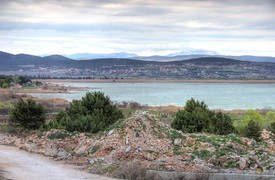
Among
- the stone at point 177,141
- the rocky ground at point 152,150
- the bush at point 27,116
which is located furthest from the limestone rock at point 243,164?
the bush at point 27,116

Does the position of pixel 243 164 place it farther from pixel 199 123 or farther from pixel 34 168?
pixel 199 123

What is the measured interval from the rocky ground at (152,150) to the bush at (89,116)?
1.98m

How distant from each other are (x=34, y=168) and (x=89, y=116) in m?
7.77

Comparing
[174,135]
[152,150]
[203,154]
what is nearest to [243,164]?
[203,154]

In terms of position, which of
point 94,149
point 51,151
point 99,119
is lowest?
point 51,151

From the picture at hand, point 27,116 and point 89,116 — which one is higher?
point 89,116

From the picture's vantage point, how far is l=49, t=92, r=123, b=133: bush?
69.8ft

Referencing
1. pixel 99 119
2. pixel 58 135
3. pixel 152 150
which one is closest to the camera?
pixel 152 150

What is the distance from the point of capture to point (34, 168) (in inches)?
578

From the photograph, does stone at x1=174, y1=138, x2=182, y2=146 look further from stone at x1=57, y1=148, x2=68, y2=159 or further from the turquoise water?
the turquoise water

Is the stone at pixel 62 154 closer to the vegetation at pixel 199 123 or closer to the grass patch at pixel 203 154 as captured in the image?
the grass patch at pixel 203 154

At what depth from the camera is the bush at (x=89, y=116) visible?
2128 cm

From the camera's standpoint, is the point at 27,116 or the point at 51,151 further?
the point at 27,116

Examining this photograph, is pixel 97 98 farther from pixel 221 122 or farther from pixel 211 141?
pixel 211 141
